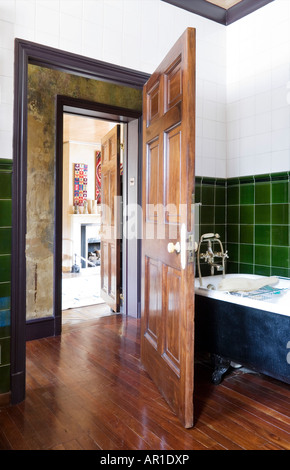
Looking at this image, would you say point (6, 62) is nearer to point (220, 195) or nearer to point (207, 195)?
point (207, 195)

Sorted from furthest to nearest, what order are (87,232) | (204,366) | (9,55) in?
(87,232)
(204,366)
(9,55)

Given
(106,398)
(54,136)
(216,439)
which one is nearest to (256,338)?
(216,439)

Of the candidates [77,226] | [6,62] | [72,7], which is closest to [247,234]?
[72,7]

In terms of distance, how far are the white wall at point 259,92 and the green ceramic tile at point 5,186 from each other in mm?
2295

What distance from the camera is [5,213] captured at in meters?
2.30

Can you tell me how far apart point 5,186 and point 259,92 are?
2522 mm

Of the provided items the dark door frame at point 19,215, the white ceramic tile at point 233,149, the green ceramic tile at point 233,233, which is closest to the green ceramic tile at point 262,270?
the green ceramic tile at point 233,233

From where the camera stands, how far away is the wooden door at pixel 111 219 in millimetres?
4434

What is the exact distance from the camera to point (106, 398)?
238 centimetres

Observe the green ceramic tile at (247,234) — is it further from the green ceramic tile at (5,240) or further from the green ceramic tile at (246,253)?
the green ceramic tile at (5,240)

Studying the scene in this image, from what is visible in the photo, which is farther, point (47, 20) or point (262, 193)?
point (262, 193)

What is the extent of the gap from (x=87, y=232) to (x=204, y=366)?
6.11 m

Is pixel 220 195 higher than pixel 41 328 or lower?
higher
